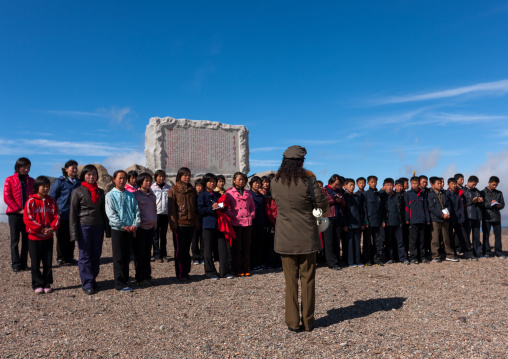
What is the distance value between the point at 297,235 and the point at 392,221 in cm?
546

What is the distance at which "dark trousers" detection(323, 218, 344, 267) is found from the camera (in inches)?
329

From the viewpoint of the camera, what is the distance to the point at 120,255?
640 cm

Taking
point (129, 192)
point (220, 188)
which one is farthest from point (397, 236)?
point (129, 192)

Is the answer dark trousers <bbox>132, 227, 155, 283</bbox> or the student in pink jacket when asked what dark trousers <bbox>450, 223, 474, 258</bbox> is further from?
dark trousers <bbox>132, 227, 155, 283</bbox>

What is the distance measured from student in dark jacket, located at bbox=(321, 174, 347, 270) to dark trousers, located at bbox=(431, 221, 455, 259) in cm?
244

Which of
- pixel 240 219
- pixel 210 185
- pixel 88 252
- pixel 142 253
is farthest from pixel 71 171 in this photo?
pixel 240 219

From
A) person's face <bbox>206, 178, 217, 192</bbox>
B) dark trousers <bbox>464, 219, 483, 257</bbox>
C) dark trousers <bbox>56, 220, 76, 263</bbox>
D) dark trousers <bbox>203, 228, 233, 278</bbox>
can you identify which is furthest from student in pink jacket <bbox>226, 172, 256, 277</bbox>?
dark trousers <bbox>464, 219, 483, 257</bbox>

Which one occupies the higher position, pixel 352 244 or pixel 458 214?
pixel 458 214

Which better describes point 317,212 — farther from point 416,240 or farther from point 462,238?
point 462,238

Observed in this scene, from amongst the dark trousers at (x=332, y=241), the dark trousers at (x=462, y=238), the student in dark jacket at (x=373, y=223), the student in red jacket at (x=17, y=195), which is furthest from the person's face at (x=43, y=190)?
the dark trousers at (x=462, y=238)

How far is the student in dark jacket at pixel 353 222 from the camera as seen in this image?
8.67 meters

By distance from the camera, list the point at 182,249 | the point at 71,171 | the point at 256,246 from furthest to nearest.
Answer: the point at 256,246 < the point at 71,171 < the point at 182,249

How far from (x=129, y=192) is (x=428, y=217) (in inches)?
274

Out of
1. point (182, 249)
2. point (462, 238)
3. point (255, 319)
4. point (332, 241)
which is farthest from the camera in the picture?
point (462, 238)
